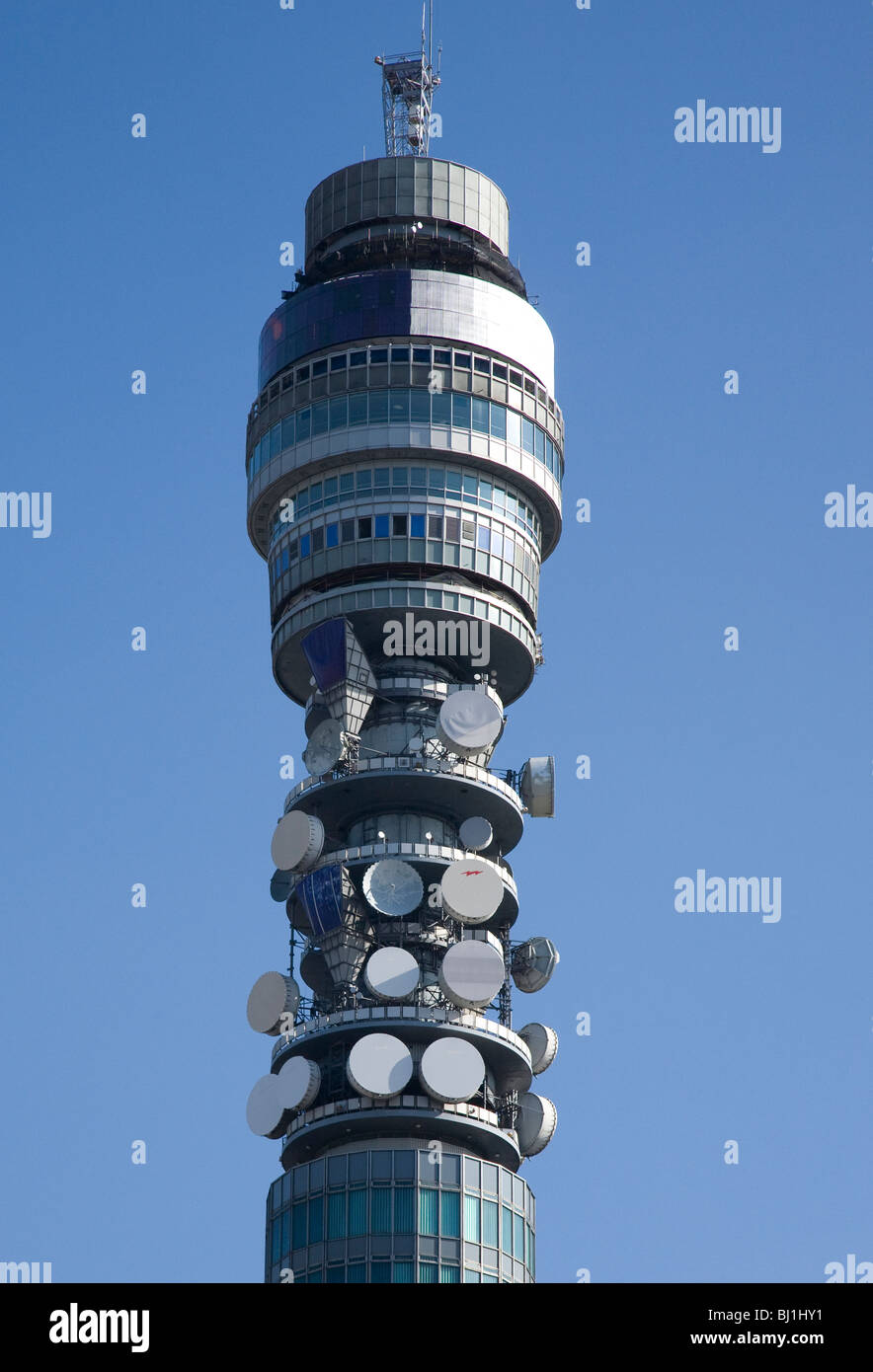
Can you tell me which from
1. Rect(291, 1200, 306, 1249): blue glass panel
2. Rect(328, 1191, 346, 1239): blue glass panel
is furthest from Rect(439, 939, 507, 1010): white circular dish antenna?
Rect(291, 1200, 306, 1249): blue glass panel

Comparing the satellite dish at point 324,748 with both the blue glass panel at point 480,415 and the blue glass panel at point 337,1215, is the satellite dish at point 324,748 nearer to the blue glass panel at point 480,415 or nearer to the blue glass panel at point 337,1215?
the blue glass panel at point 480,415

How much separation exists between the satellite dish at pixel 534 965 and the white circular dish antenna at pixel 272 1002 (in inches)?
527

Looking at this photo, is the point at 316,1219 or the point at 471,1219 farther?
the point at 316,1219

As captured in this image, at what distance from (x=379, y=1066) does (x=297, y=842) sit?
1542cm

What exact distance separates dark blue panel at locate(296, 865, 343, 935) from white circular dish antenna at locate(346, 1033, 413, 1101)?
8.66 meters

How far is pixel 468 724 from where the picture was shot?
137 metres

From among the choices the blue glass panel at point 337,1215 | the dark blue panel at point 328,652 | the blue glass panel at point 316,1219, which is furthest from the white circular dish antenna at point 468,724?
the blue glass panel at point 316,1219

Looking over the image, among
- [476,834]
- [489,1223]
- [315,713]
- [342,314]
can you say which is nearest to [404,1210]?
[489,1223]

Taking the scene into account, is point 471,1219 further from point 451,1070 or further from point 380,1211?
point 451,1070

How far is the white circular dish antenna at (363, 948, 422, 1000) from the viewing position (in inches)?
5108

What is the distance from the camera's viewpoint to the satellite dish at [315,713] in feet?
466

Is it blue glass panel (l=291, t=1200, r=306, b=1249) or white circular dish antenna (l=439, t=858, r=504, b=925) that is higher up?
white circular dish antenna (l=439, t=858, r=504, b=925)

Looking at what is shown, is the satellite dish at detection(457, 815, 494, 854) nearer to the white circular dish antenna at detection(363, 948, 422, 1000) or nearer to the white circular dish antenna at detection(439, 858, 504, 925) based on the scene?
the white circular dish antenna at detection(439, 858, 504, 925)
